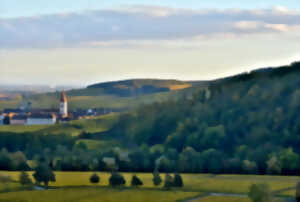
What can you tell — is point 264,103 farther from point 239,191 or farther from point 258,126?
point 239,191

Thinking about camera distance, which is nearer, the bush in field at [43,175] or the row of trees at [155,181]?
the row of trees at [155,181]

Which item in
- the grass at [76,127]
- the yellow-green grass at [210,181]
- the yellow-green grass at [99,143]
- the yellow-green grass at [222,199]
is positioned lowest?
the yellow-green grass at [222,199]

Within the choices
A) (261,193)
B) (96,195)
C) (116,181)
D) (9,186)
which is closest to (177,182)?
(116,181)

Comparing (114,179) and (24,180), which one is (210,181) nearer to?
(114,179)

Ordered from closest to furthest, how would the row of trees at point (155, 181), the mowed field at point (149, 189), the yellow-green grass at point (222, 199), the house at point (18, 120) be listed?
the yellow-green grass at point (222, 199) → the mowed field at point (149, 189) → the row of trees at point (155, 181) → the house at point (18, 120)

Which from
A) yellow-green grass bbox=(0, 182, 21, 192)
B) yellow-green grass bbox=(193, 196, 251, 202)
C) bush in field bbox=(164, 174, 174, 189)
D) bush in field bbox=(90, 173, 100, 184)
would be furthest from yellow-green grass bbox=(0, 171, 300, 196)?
yellow-green grass bbox=(0, 182, 21, 192)

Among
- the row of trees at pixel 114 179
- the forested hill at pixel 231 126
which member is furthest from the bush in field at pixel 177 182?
the forested hill at pixel 231 126

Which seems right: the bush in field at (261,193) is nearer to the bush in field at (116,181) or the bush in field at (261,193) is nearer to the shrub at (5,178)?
the bush in field at (116,181)
